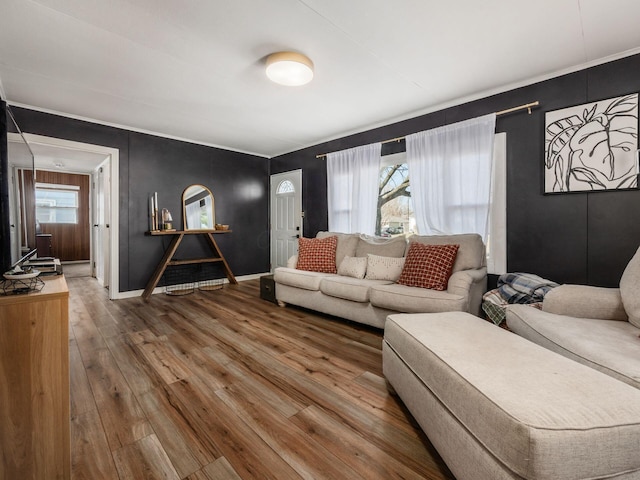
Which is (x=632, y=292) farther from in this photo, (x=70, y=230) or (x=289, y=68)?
(x=70, y=230)

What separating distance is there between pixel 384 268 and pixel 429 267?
1.79 feet

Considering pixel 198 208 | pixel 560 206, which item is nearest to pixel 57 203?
pixel 198 208

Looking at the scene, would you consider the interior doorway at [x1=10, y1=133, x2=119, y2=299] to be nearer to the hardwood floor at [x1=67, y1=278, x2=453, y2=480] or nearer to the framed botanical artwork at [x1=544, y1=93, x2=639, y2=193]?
the hardwood floor at [x1=67, y1=278, x2=453, y2=480]

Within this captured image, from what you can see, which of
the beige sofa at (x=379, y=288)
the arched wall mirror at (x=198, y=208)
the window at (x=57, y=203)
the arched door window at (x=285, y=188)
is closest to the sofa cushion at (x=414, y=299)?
the beige sofa at (x=379, y=288)

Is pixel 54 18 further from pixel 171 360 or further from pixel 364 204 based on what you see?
pixel 364 204

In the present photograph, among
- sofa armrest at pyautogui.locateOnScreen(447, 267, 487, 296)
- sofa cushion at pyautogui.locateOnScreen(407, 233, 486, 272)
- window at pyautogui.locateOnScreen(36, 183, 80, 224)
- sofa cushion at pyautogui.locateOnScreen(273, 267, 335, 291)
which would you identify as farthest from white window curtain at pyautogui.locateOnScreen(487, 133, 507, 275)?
window at pyautogui.locateOnScreen(36, 183, 80, 224)

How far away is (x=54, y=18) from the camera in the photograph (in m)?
1.92

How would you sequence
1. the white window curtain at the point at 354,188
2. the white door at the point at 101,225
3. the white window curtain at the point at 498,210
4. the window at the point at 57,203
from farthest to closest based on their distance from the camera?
1. the window at the point at 57,203
2. the white door at the point at 101,225
3. the white window curtain at the point at 354,188
4. the white window curtain at the point at 498,210

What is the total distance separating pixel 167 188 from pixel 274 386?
373 cm

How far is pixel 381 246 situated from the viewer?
3.51 metres

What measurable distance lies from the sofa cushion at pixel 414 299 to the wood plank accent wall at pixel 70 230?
7.76 metres

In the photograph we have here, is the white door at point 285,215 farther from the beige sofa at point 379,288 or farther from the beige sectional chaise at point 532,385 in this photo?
the beige sectional chaise at point 532,385

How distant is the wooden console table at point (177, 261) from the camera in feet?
13.5

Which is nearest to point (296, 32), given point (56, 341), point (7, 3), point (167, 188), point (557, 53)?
point (7, 3)
